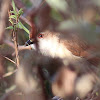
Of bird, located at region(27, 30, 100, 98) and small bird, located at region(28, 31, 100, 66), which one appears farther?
small bird, located at region(28, 31, 100, 66)

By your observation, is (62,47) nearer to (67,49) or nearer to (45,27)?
(67,49)

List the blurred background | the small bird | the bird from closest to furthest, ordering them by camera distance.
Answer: the blurred background, the bird, the small bird

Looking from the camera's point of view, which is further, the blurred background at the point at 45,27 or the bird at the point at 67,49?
the bird at the point at 67,49

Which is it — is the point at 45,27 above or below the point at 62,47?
above

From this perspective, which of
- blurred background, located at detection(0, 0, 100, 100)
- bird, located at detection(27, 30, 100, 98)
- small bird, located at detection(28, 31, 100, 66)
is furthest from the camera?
small bird, located at detection(28, 31, 100, 66)

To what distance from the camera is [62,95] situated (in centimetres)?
249

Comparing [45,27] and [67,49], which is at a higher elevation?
[45,27]

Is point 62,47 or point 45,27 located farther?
point 62,47

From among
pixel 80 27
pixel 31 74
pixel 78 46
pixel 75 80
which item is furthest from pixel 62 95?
pixel 80 27

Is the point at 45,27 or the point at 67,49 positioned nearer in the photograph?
the point at 45,27

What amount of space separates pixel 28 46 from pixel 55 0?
1371 mm

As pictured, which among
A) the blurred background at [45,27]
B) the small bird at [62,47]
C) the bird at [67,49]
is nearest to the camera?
the blurred background at [45,27]

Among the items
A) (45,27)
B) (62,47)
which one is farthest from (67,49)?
(45,27)

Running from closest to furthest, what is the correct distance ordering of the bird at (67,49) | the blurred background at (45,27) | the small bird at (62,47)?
the blurred background at (45,27)
the bird at (67,49)
the small bird at (62,47)
